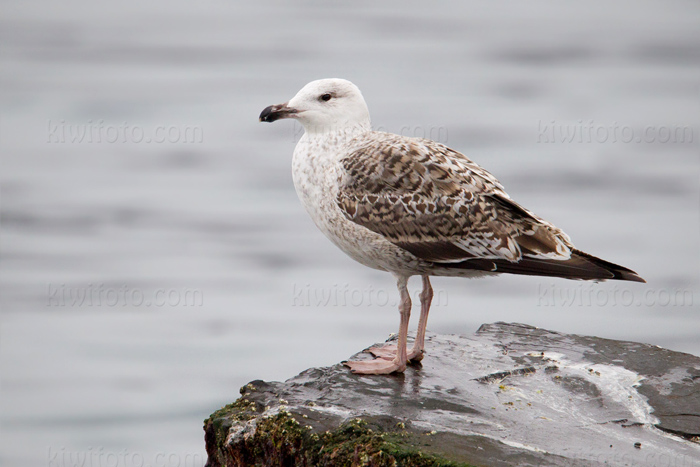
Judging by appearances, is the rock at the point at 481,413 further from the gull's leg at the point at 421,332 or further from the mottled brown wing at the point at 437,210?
the mottled brown wing at the point at 437,210

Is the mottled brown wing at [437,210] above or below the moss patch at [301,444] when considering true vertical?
above

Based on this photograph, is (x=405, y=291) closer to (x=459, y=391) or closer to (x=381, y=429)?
(x=459, y=391)

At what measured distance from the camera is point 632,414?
6039mm

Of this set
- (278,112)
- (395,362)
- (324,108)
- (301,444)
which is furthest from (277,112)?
(301,444)

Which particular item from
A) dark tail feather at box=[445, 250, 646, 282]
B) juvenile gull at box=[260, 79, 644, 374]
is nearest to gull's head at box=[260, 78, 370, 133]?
juvenile gull at box=[260, 79, 644, 374]

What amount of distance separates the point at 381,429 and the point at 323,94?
2891mm

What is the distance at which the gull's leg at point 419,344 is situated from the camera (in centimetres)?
704

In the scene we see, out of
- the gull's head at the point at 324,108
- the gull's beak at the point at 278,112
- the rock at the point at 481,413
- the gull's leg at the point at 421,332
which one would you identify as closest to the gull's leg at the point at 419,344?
the gull's leg at the point at 421,332

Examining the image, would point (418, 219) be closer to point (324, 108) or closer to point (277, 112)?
point (324, 108)

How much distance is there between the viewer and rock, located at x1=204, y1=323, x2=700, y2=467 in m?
5.39

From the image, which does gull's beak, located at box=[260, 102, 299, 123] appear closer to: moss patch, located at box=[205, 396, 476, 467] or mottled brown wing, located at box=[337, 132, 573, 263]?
mottled brown wing, located at box=[337, 132, 573, 263]

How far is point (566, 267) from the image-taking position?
21.5 feet

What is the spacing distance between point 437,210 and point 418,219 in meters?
0.16

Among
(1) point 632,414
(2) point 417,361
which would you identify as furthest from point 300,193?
(1) point 632,414
